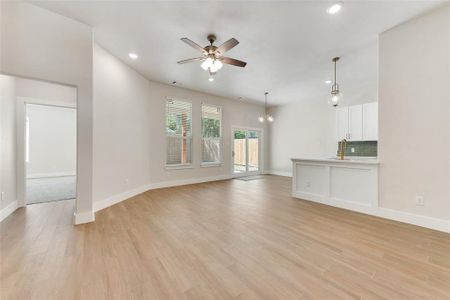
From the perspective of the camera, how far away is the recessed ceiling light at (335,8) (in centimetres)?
250

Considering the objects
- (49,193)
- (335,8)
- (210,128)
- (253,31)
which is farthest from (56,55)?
(210,128)

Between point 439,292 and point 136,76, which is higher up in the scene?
point 136,76

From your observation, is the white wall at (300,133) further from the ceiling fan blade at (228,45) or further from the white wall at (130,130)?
the ceiling fan blade at (228,45)

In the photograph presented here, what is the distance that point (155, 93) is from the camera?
564 cm

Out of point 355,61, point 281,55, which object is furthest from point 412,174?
point 281,55

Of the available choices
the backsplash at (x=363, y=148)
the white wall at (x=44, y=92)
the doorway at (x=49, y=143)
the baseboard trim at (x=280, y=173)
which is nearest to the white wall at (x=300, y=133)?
the baseboard trim at (x=280, y=173)

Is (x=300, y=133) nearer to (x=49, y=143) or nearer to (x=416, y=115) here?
(x=416, y=115)

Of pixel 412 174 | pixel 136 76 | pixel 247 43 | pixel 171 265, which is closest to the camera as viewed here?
pixel 171 265

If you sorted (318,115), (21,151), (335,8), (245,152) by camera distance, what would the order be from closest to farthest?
1. (335,8)
2. (21,151)
3. (318,115)
4. (245,152)

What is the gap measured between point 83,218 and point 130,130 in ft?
7.36

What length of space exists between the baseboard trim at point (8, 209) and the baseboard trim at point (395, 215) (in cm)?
584

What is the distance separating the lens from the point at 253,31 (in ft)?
10.3

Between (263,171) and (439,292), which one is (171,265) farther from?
(263,171)

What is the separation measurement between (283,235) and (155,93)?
5068 mm
